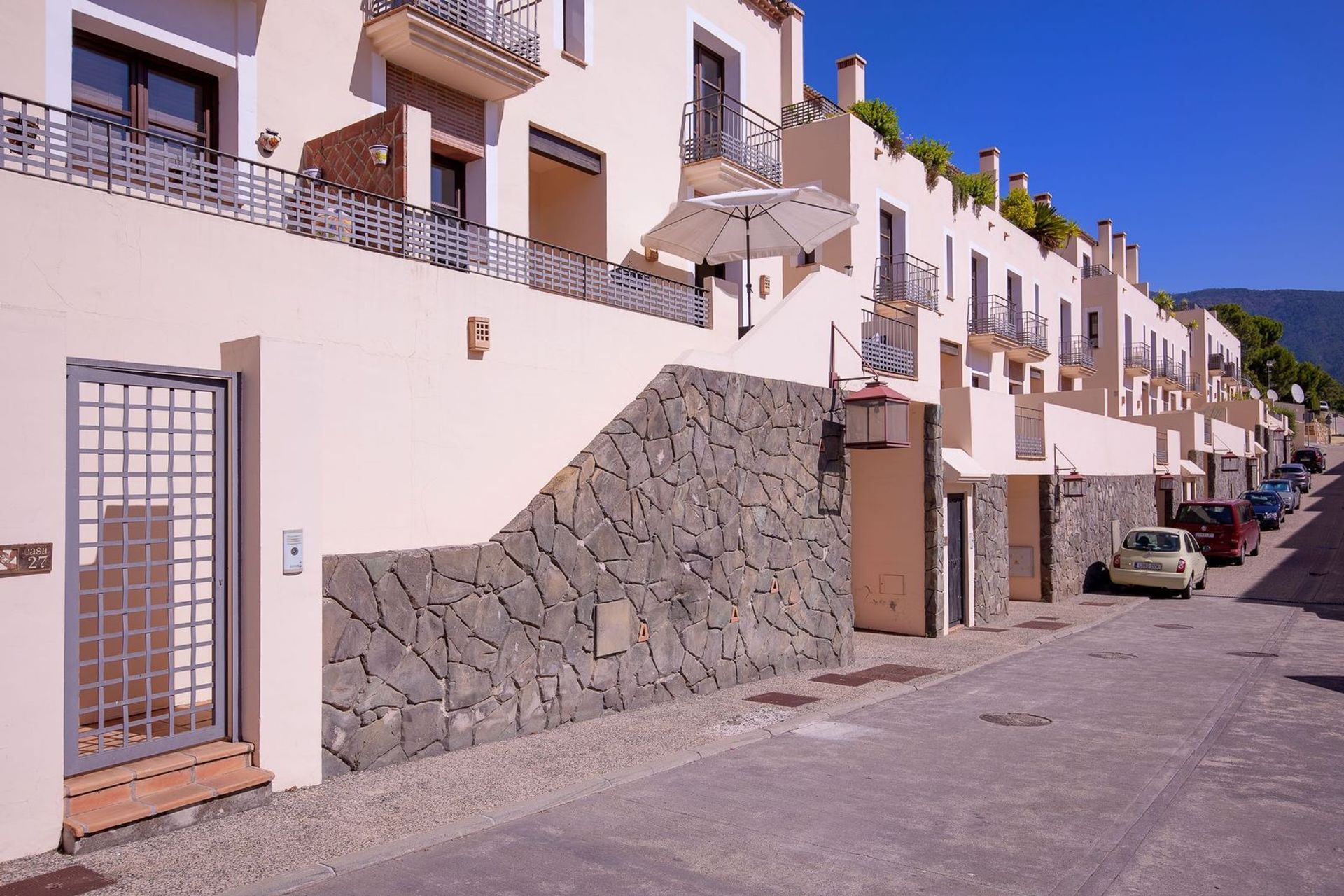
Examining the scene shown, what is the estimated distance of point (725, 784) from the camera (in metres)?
7.53

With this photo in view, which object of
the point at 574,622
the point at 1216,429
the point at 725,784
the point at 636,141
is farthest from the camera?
the point at 1216,429

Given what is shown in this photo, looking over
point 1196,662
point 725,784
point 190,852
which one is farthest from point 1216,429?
point 190,852

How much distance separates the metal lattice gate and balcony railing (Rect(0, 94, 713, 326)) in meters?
1.51

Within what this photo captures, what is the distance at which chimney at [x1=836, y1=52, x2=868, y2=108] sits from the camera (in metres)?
23.2

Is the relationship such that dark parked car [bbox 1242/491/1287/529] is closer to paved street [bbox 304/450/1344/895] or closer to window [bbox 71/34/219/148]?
paved street [bbox 304/450/1344/895]

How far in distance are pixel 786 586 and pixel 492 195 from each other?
6.65m

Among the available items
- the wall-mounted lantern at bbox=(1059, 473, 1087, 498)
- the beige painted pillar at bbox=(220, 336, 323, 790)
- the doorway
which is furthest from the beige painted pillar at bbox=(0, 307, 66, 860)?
the wall-mounted lantern at bbox=(1059, 473, 1087, 498)

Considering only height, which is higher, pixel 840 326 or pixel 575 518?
pixel 840 326

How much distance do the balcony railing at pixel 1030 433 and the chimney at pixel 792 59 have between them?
8.88m

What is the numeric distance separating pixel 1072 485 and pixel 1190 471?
15887 millimetres

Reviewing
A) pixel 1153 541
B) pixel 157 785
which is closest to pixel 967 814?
pixel 157 785

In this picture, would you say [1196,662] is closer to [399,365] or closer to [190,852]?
[399,365]

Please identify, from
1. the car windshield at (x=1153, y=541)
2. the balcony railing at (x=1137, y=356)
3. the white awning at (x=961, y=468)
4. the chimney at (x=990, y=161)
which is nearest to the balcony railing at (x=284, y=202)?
the white awning at (x=961, y=468)

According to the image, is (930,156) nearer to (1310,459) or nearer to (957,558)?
(957,558)
